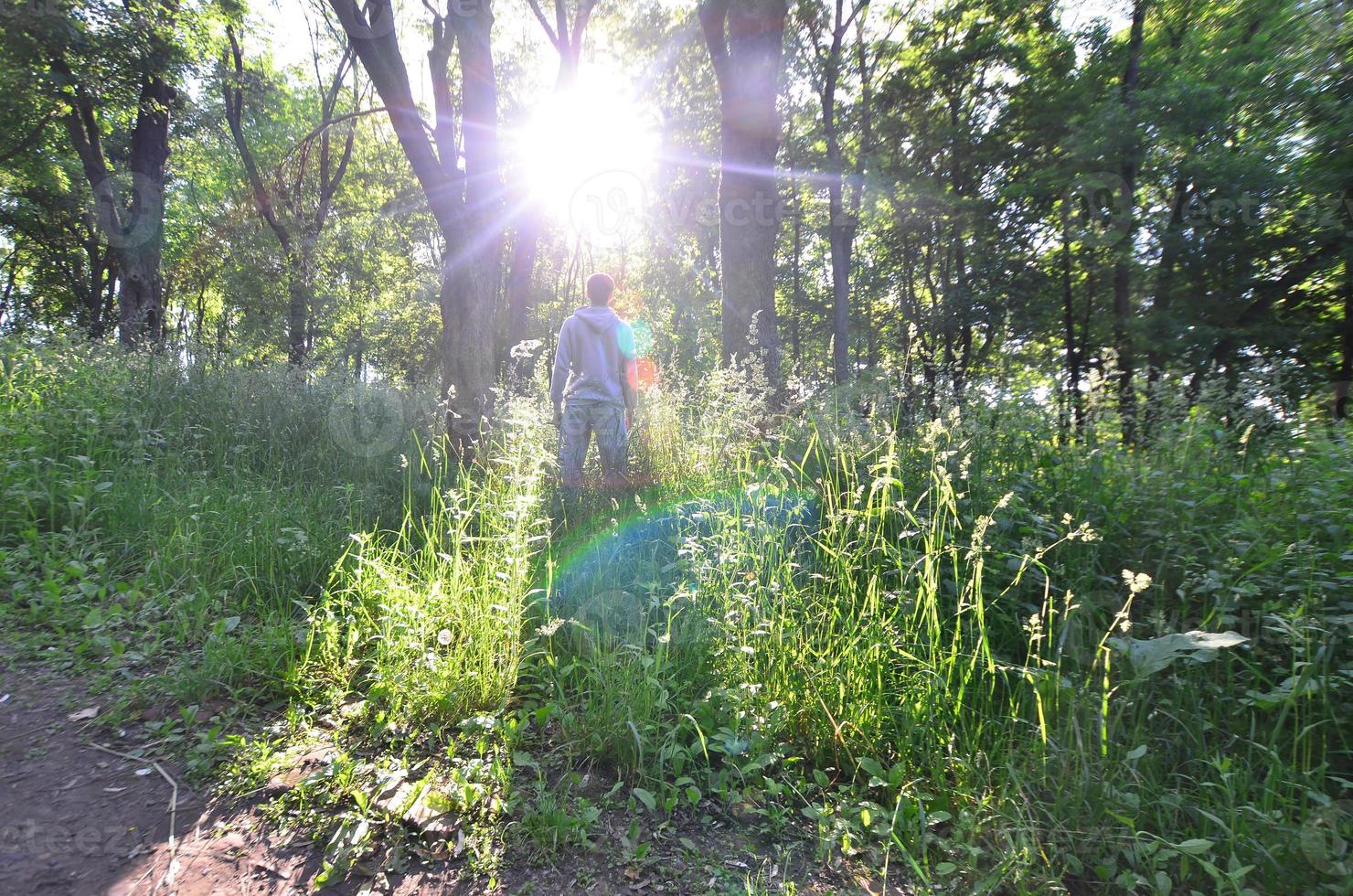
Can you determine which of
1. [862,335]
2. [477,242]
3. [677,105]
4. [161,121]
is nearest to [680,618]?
[477,242]

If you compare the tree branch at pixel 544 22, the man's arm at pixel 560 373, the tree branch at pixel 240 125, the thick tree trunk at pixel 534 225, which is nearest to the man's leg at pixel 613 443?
the man's arm at pixel 560 373

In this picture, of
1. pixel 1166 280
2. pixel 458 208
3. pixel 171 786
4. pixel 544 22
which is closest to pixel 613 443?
pixel 458 208

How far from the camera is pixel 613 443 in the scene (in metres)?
5.82

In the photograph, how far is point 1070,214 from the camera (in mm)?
16297

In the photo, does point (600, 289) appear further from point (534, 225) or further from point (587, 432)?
point (534, 225)

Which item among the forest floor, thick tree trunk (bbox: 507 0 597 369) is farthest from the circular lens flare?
the forest floor

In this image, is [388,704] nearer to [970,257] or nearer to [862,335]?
[970,257]

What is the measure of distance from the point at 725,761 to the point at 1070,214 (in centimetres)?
1836

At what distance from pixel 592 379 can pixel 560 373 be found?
31 cm

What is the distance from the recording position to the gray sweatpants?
572 cm

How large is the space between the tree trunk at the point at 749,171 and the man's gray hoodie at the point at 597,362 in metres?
1.94

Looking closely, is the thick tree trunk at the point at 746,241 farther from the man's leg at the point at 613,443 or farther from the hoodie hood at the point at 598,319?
the man's leg at the point at 613,443

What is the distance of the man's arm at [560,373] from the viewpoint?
599 centimetres

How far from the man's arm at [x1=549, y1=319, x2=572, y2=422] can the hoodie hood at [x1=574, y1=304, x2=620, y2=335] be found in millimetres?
178
